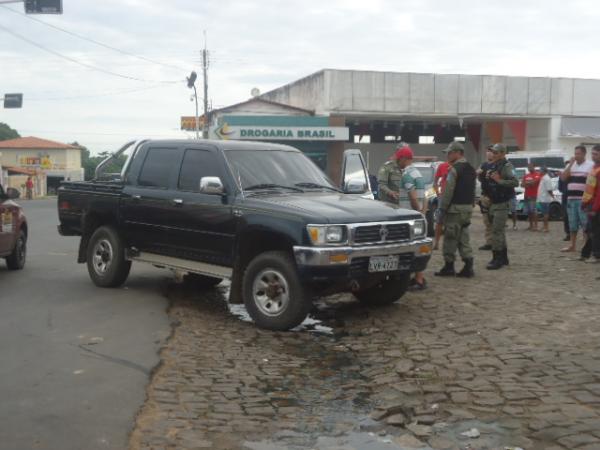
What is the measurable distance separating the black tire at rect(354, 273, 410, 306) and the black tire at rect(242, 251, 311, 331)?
4.48 ft

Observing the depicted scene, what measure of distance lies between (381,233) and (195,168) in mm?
2405

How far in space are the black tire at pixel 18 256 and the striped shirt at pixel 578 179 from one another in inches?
359

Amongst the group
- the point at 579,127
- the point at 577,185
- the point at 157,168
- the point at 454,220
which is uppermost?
the point at 579,127

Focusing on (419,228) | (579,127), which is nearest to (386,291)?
(419,228)

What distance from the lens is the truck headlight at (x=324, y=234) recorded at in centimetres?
670

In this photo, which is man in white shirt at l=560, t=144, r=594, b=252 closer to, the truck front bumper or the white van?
the truck front bumper

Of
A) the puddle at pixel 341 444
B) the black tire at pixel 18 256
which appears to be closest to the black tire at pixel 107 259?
the black tire at pixel 18 256

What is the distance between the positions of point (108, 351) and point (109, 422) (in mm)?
1831

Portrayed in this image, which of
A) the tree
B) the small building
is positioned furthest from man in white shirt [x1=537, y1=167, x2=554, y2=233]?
the tree

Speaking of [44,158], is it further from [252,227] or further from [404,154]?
[252,227]

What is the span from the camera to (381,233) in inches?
280

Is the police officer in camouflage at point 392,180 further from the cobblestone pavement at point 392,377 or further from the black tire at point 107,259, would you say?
the black tire at point 107,259

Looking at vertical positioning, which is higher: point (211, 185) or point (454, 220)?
point (211, 185)

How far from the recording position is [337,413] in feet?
15.5
